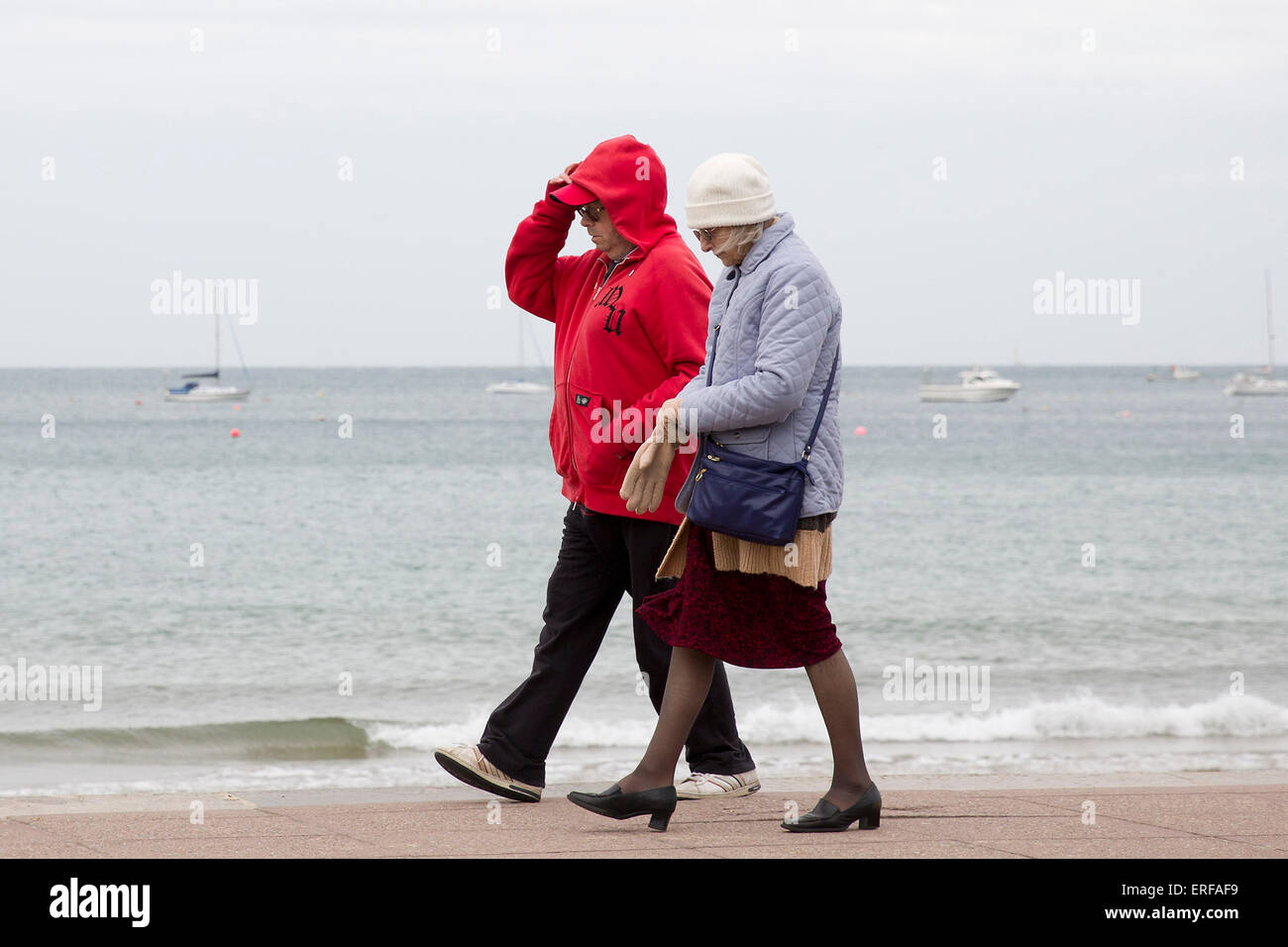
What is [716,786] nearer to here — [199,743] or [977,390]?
[199,743]

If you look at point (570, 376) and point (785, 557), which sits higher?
point (570, 376)

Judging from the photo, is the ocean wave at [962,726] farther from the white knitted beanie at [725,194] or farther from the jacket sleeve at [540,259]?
the white knitted beanie at [725,194]

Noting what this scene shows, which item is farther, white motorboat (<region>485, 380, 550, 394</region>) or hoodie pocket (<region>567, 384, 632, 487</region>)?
white motorboat (<region>485, 380, 550, 394</region>)

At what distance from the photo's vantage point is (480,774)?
4.06 m

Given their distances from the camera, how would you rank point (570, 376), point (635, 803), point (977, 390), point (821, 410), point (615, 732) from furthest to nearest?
point (977, 390), point (615, 732), point (570, 376), point (635, 803), point (821, 410)

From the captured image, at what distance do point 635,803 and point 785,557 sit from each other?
76 centimetres

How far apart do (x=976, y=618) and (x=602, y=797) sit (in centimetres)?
985

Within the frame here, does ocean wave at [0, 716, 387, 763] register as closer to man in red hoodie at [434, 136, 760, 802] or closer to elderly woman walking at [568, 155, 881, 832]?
man in red hoodie at [434, 136, 760, 802]

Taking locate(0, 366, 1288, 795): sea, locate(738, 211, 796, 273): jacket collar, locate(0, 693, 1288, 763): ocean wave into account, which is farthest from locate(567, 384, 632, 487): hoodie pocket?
locate(0, 693, 1288, 763): ocean wave

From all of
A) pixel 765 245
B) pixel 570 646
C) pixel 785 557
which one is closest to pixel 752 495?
pixel 785 557

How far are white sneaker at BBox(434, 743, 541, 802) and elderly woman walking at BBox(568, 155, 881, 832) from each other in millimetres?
532

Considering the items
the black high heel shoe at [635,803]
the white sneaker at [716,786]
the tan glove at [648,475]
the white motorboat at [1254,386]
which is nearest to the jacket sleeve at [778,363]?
the tan glove at [648,475]

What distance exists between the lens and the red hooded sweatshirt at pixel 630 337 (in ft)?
12.5

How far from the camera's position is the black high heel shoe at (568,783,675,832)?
3520mm
